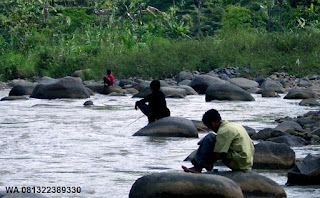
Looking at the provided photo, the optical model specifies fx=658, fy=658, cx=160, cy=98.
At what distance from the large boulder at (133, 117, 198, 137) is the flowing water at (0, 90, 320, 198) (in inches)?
9.7

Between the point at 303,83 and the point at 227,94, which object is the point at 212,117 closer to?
the point at 227,94

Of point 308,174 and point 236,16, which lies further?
point 236,16

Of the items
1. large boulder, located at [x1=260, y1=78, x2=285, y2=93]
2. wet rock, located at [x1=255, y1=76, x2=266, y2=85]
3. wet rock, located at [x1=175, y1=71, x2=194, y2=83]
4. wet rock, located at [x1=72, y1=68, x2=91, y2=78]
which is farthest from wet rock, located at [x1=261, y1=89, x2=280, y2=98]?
wet rock, located at [x1=72, y1=68, x2=91, y2=78]

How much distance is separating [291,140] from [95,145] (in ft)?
10.3

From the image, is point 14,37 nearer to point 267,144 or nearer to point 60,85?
point 60,85

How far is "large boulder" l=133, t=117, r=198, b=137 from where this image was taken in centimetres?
1158

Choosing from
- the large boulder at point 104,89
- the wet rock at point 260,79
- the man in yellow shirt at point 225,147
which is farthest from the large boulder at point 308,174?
the wet rock at point 260,79

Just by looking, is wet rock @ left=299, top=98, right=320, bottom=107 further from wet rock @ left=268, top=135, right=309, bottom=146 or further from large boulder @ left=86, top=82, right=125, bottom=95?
wet rock @ left=268, top=135, right=309, bottom=146

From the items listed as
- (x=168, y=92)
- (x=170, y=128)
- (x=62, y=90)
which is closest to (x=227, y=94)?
(x=168, y=92)

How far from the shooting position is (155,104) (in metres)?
11.9

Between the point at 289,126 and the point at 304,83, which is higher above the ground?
the point at 289,126

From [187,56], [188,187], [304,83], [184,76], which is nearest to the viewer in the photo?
[188,187]

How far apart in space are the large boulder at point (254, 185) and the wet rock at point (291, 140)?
11.6 ft

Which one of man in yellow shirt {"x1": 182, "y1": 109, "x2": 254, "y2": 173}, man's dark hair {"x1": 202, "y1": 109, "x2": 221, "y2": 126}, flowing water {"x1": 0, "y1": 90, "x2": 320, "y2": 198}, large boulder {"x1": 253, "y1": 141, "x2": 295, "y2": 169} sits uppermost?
man's dark hair {"x1": 202, "y1": 109, "x2": 221, "y2": 126}
